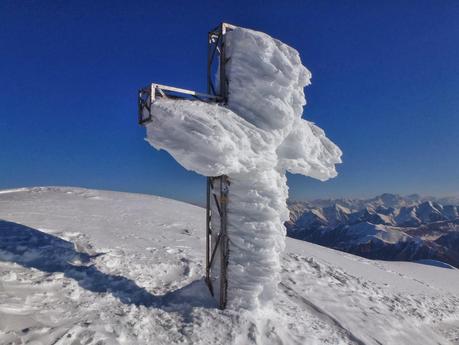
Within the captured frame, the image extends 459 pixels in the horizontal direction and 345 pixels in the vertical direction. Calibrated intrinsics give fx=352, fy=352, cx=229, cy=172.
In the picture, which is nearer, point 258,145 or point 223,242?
point 258,145

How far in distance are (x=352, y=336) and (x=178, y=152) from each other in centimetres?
713

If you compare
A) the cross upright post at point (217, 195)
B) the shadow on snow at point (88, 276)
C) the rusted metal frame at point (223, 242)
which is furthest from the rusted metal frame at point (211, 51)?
the shadow on snow at point (88, 276)

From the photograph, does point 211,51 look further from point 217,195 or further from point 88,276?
point 88,276

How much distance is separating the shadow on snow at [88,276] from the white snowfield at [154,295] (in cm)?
3

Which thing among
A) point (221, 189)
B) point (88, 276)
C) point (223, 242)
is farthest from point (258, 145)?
point (88, 276)

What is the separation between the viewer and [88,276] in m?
9.57

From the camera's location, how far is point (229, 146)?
26.3 ft

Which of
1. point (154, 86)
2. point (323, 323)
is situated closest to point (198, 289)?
point (323, 323)

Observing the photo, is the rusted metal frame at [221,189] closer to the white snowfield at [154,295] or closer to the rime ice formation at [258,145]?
the rime ice formation at [258,145]

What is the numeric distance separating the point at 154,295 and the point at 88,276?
1889mm

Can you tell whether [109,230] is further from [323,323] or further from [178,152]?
[323,323]

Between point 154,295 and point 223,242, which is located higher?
point 223,242

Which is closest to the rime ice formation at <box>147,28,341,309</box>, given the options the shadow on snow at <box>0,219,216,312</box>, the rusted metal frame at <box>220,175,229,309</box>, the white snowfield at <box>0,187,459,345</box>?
the rusted metal frame at <box>220,175,229,309</box>

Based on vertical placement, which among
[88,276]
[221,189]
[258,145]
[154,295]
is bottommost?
[154,295]
